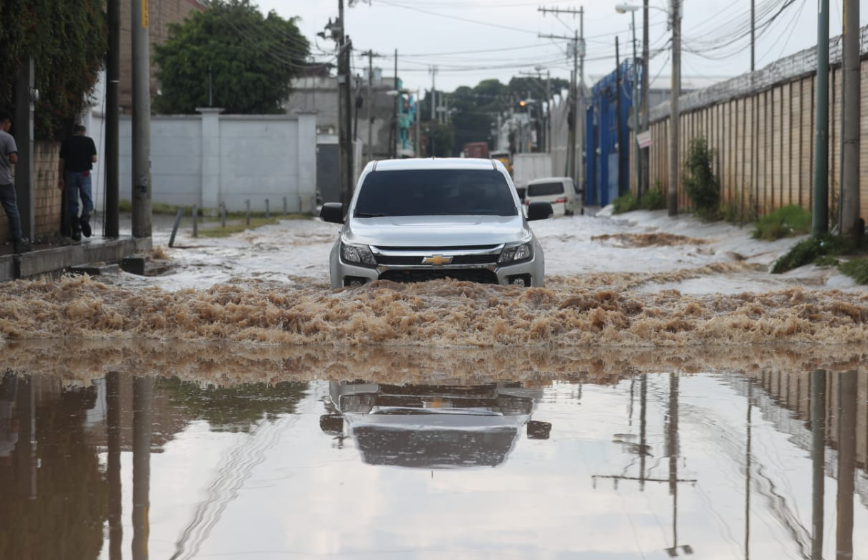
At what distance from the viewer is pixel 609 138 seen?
224ft

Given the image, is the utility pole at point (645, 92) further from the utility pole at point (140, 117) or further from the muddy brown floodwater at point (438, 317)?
the muddy brown floodwater at point (438, 317)

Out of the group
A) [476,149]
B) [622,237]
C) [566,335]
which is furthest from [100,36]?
[476,149]

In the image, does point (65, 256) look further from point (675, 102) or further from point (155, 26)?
point (155, 26)

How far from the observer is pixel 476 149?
128125 mm

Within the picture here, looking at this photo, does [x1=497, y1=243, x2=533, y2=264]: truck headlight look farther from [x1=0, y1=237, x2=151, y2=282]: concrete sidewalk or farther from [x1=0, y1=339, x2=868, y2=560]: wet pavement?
[x1=0, y1=237, x2=151, y2=282]: concrete sidewalk

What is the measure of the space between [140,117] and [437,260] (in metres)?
11.4

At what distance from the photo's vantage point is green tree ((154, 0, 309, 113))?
205 ft

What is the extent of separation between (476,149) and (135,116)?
107 m

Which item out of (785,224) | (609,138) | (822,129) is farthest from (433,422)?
(609,138)

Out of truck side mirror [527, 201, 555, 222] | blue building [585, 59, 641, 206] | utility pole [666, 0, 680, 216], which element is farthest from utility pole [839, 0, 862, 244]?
blue building [585, 59, 641, 206]

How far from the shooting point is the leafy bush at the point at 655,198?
146 ft

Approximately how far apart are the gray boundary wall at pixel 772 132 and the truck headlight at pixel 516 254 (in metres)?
9.59

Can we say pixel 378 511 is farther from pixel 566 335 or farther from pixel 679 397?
pixel 566 335

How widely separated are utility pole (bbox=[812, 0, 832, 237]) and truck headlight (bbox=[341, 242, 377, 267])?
9.82m
